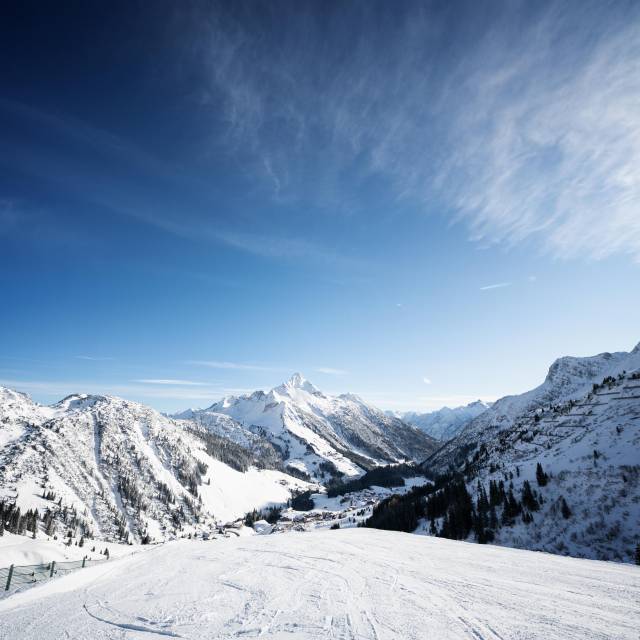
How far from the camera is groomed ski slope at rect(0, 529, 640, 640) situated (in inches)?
279

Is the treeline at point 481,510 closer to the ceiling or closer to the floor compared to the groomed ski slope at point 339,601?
closer to the floor

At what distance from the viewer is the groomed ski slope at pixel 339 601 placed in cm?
709

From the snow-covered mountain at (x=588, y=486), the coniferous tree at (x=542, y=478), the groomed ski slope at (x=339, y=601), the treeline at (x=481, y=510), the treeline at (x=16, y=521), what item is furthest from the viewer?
the treeline at (x=16, y=521)

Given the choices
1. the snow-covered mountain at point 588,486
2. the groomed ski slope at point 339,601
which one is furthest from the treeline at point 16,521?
the snow-covered mountain at point 588,486

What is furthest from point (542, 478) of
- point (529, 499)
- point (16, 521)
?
point (16, 521)

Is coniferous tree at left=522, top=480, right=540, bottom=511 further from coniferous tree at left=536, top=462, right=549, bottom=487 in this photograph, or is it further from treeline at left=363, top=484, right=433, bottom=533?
treeline at left=363, top=484, right=433, bottom=533

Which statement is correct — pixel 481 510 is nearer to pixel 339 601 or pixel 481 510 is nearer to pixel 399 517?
pixel 399 517

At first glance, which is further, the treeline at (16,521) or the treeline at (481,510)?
the treeline at (16,521)

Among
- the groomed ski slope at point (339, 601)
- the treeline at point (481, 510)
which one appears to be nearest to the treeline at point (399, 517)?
the treeline at point (481, 510)

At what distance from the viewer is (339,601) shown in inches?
352

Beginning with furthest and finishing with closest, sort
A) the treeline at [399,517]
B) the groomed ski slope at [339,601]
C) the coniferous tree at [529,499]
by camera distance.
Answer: the treeline at [399,517], the coniferous tree at [529,499], the groomed ski slope at [339,601]

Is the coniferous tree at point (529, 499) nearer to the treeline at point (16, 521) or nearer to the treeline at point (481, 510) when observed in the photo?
the treeline at point (481, 510)

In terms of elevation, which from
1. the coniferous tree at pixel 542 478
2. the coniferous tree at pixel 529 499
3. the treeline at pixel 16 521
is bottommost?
the treeline at pixel 16 521

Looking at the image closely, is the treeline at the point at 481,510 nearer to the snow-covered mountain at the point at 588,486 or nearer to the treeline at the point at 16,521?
the snow-covered mountain at the point at 588,486
